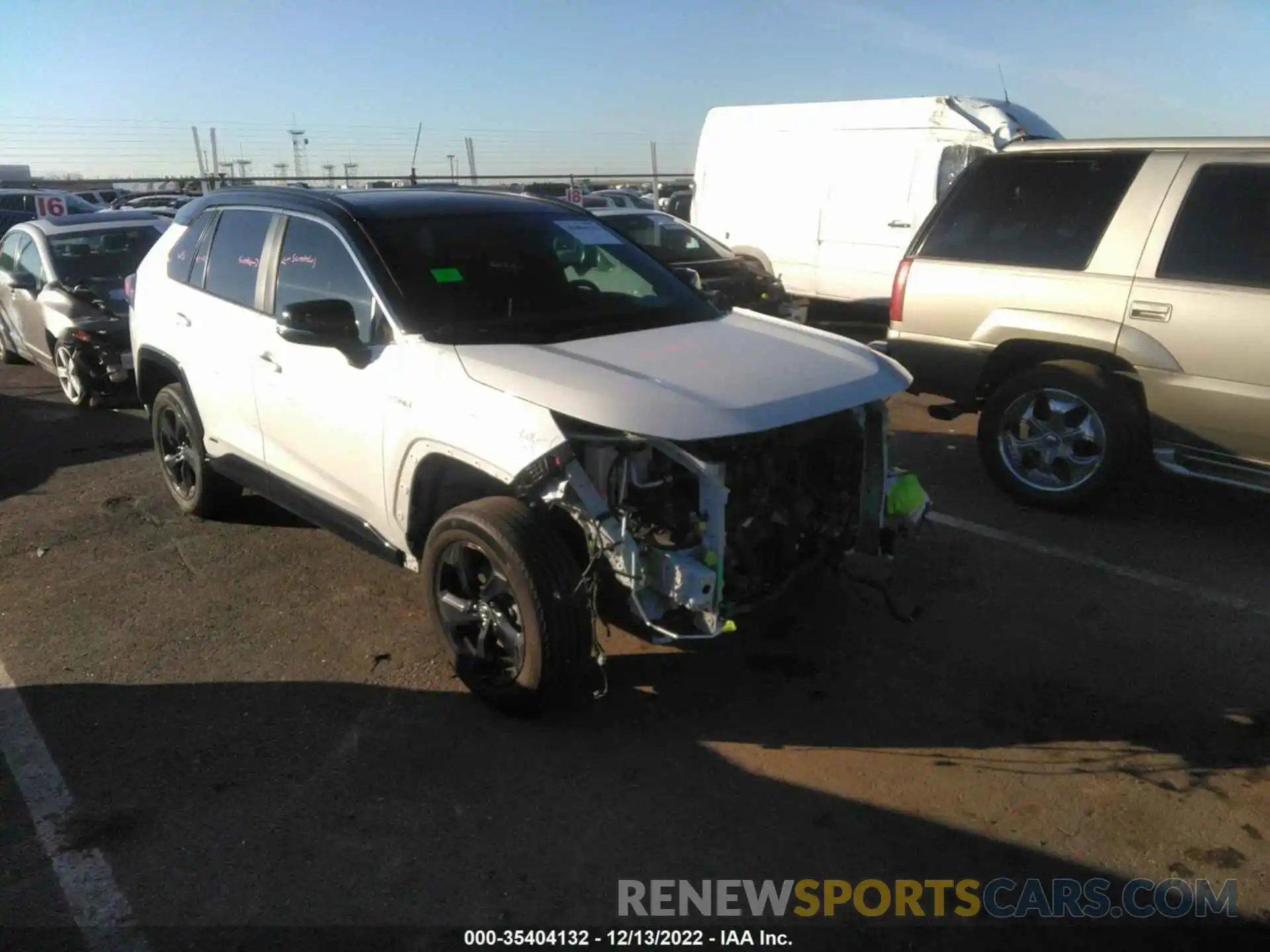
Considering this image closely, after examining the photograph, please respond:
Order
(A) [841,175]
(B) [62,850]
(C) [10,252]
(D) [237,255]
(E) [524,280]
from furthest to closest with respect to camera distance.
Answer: (A) [841,175] → (C) [10,252] → (D) [237,255] → (E) [524,280] → (B) [62,850]

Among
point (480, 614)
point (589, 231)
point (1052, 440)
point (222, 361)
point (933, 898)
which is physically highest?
point (589, 231)

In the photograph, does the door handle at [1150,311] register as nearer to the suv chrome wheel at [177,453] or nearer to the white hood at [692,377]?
the white hood at [692,377]

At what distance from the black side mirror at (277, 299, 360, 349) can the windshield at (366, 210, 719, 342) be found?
25 cm

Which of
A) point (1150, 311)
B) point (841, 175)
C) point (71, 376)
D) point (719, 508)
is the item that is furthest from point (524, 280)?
point (841, 175)

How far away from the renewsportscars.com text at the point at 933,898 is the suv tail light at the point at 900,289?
409cm

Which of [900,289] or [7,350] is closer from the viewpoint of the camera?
[900,289]

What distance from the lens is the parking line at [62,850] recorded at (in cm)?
277

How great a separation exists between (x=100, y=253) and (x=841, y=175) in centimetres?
832

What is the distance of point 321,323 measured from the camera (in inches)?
153

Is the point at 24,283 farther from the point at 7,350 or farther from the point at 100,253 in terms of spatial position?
the point at 7,350

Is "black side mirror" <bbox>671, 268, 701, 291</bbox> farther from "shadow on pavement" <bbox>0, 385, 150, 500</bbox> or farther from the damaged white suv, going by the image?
"shadow on pavement" <bbox>0, 385, 150, 500</bbox>

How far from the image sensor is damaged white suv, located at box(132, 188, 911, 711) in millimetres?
3367

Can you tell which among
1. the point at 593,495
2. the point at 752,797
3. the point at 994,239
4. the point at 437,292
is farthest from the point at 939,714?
the point at 994,239

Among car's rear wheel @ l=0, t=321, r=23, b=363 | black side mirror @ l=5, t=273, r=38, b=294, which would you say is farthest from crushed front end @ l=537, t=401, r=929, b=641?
car's rear wheel @ l=0, t=321, r=23, b=363
